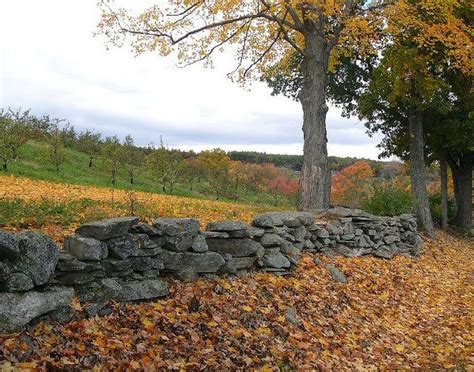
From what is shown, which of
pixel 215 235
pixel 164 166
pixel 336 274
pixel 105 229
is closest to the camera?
pixel 105 229

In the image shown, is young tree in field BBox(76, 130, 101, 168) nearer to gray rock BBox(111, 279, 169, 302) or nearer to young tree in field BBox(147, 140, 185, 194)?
young tree in field BBox(147, 140, 185, 194)

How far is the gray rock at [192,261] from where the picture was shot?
6234 millimetres

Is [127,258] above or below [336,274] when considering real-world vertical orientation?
above

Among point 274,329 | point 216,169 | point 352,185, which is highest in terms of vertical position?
point 216,169

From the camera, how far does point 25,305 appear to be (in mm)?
4367

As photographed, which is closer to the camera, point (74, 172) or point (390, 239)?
point (390, 239)

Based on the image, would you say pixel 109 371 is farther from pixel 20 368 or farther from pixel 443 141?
pixel 443 141

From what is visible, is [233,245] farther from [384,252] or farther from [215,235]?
[384,252]

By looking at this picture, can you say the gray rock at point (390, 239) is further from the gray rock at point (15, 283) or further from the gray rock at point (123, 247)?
the gray rock at point (15, 283)

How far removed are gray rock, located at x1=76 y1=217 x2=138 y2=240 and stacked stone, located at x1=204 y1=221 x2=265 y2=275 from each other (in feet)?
5.36

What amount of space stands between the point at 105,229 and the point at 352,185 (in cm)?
3546

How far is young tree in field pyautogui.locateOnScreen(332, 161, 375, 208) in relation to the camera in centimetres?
3662

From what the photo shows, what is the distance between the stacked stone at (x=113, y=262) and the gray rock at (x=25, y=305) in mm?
306

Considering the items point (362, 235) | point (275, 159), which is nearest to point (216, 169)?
point (362, 235)
